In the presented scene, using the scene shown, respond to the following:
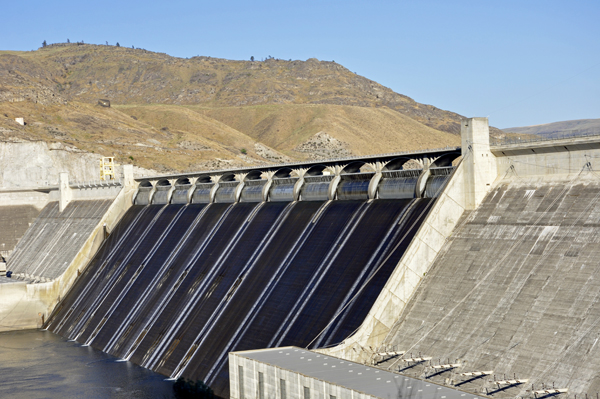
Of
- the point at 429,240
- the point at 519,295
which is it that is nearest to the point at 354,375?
the point at 519,295

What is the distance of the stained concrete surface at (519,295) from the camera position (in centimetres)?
2855

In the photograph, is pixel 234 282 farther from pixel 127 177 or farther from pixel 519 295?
pixel 127 177

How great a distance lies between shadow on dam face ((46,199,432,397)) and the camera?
132ft

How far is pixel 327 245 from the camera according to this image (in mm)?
44906

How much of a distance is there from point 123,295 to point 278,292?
19.6 metres

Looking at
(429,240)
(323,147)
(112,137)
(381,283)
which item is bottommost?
(381,283)

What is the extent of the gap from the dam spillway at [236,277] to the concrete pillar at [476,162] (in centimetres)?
269

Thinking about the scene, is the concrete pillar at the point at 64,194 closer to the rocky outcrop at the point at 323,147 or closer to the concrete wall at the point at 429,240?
the concrete wall at the point at 429,240

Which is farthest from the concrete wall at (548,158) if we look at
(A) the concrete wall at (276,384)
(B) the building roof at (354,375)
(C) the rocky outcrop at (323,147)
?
(C) the rocky outcrop at (323,147)

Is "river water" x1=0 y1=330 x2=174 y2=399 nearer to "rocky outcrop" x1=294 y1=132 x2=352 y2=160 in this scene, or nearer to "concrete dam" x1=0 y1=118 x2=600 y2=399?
"concrete dam" x1=0 y1=118 x2=600 y2=399

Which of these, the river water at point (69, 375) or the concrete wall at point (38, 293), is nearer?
the river water at point (69, 375)

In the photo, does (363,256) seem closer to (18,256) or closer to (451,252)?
(451,252)

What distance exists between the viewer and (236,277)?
4903 cm

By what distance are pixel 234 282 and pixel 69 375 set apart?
1239cm
